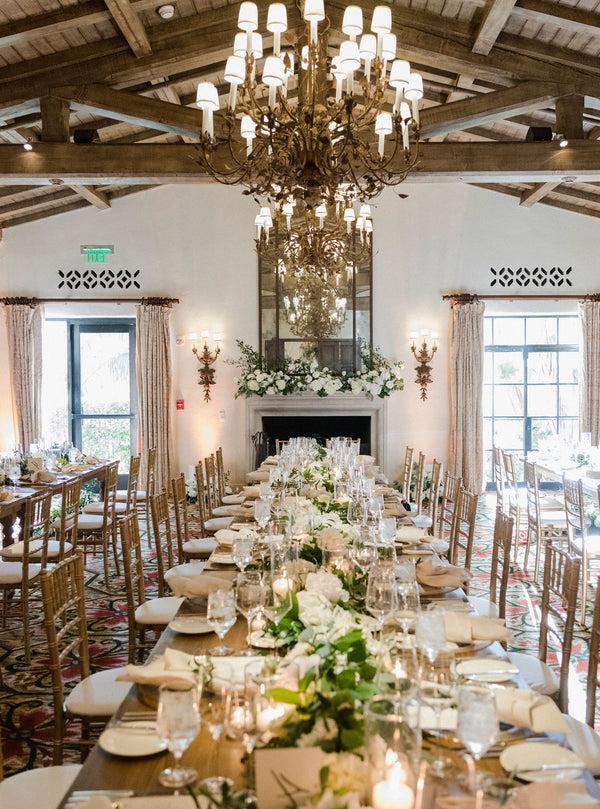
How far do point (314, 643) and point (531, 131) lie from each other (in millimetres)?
7390

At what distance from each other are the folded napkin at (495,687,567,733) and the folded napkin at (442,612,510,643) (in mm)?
527

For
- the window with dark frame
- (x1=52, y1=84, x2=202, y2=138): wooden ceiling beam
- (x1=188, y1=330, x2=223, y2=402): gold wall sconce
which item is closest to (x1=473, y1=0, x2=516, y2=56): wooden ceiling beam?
(x1=52, y1=84, x2=202, y2=138): wooden ceiling beam

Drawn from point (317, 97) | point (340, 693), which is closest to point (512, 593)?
point (317, 97)

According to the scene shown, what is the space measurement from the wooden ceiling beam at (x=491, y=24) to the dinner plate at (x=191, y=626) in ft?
18.0

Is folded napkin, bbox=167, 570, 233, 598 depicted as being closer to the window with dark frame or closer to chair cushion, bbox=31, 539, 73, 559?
chair cushion, bbox=31, 539, 73, 559

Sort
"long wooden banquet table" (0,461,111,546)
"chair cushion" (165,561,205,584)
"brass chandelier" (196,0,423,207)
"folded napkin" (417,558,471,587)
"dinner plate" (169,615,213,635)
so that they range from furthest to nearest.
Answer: "long wooden banquet table" (0,461,111,546), "chair cushion" (165,561,205,584), "brass chandelier" (196,0,423,207), "folded napkin" (417,558,471,587), "dinner plate" (169,615,213,635)

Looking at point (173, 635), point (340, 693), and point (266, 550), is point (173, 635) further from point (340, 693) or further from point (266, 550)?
point (340, 693)

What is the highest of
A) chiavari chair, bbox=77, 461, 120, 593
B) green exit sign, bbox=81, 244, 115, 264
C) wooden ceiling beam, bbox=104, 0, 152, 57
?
wooden ceiling beam, bbox=104, 0, 152, 57

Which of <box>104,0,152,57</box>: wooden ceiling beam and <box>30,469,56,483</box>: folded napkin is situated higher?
<box>104,0,152,57</box>: wooden ceiling beam

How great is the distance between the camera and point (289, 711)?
1.58 meters

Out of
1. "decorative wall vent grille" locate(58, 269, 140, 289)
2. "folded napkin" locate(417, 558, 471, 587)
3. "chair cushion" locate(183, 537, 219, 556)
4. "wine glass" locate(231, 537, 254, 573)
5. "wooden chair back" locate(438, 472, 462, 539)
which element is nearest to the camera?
"wine glass" locate(231, 537, 254, 573)

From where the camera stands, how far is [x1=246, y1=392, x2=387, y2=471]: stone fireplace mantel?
36.4 ft

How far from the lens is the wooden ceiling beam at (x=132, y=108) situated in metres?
7.45

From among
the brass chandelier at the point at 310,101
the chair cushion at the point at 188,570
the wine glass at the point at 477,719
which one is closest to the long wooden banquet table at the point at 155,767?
the wine glass at the point at 477,719
